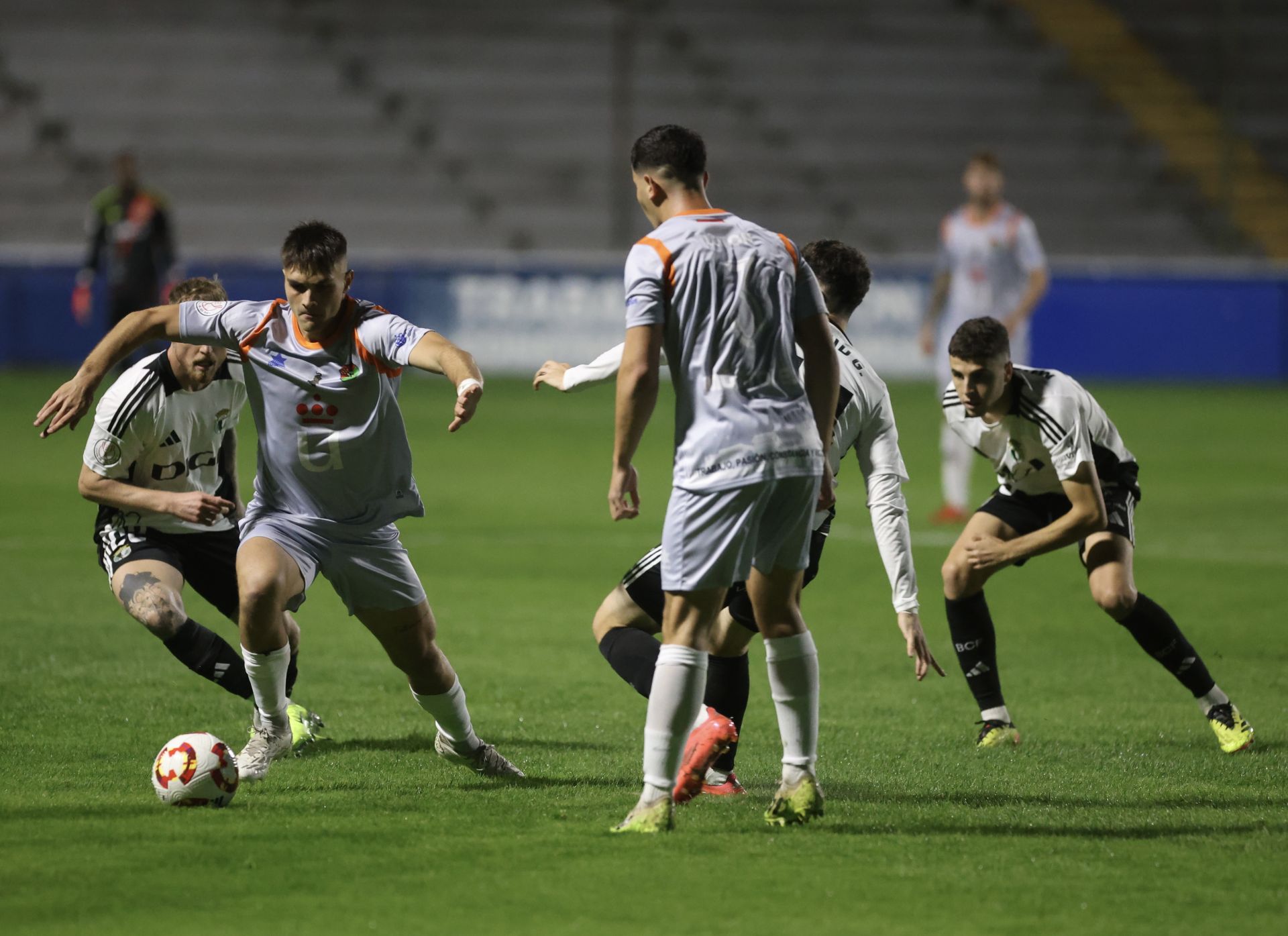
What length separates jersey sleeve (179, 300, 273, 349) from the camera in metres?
4.96

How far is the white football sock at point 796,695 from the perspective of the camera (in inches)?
185

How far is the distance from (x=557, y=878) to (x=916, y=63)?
25.9 meters

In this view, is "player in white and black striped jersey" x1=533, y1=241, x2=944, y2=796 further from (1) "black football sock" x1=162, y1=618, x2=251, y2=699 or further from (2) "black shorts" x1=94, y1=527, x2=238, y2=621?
(2) "black shorts" x1=94, y1=527, x2=238, y2=621

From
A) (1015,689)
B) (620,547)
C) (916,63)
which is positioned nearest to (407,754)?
(1015,689)

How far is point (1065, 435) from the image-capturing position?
5.71m

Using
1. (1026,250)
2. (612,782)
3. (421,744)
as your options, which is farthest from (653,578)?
(1026,250)

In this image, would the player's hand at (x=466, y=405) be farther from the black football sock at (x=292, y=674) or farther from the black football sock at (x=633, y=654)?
the black football sock at (x=292, y=674)

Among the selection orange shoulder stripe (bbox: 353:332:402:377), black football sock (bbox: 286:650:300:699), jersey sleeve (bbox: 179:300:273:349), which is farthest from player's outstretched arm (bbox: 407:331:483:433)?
black football sock (bbox: 286:650:300:699)

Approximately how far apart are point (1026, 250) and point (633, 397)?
8389 mm

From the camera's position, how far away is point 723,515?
441cm

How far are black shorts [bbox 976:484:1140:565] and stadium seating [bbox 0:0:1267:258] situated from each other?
18714 millimetres

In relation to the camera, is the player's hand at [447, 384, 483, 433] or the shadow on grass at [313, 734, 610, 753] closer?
the player's hand at [447, 384, 483, 433]

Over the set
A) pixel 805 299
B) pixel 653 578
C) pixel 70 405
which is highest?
pixel 805 299

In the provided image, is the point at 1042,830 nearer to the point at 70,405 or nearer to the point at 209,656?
the point at 209,656
